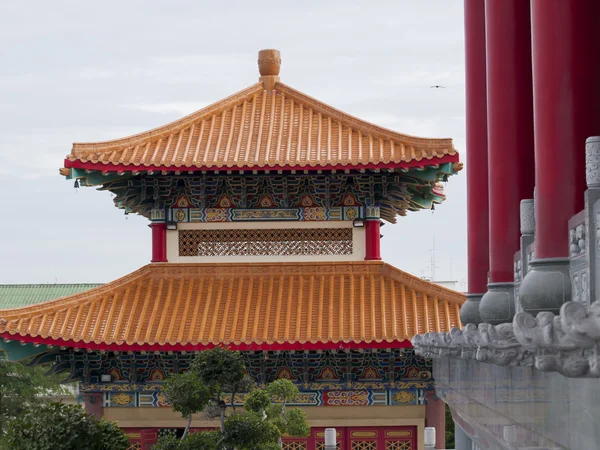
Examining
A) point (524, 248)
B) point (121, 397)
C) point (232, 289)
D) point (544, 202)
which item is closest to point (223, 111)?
point (232, 289)

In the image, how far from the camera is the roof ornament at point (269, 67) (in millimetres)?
20172

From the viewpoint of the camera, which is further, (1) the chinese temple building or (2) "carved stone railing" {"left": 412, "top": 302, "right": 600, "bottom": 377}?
(1) the chinese temple building

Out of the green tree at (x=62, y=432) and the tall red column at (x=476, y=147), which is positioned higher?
the tall red column at (x=476, y=147)

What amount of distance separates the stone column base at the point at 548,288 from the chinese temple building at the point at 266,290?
380 inches

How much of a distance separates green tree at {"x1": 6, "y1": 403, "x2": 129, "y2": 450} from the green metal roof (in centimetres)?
4870

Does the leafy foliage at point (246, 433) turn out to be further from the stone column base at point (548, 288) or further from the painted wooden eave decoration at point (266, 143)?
the stone column base at point (548, 288)

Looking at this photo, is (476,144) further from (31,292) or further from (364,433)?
(31,292)

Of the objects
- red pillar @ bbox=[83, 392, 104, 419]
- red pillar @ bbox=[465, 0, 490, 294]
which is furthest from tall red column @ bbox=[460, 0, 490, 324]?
red pillar @ bbox=[83, 392, 104, 419]

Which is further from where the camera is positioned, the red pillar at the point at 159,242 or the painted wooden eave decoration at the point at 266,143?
the red pillar at the point at 159,242

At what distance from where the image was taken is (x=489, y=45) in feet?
30.8

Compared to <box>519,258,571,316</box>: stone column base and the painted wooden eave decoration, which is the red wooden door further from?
<box>519,258,571,316</box>: stone column base

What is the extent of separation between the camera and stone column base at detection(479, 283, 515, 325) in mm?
8328

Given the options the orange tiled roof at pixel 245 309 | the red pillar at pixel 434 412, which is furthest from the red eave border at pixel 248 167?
the red pillar at pixel 434 412

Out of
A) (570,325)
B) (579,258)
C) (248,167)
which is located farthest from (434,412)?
(570,325)
